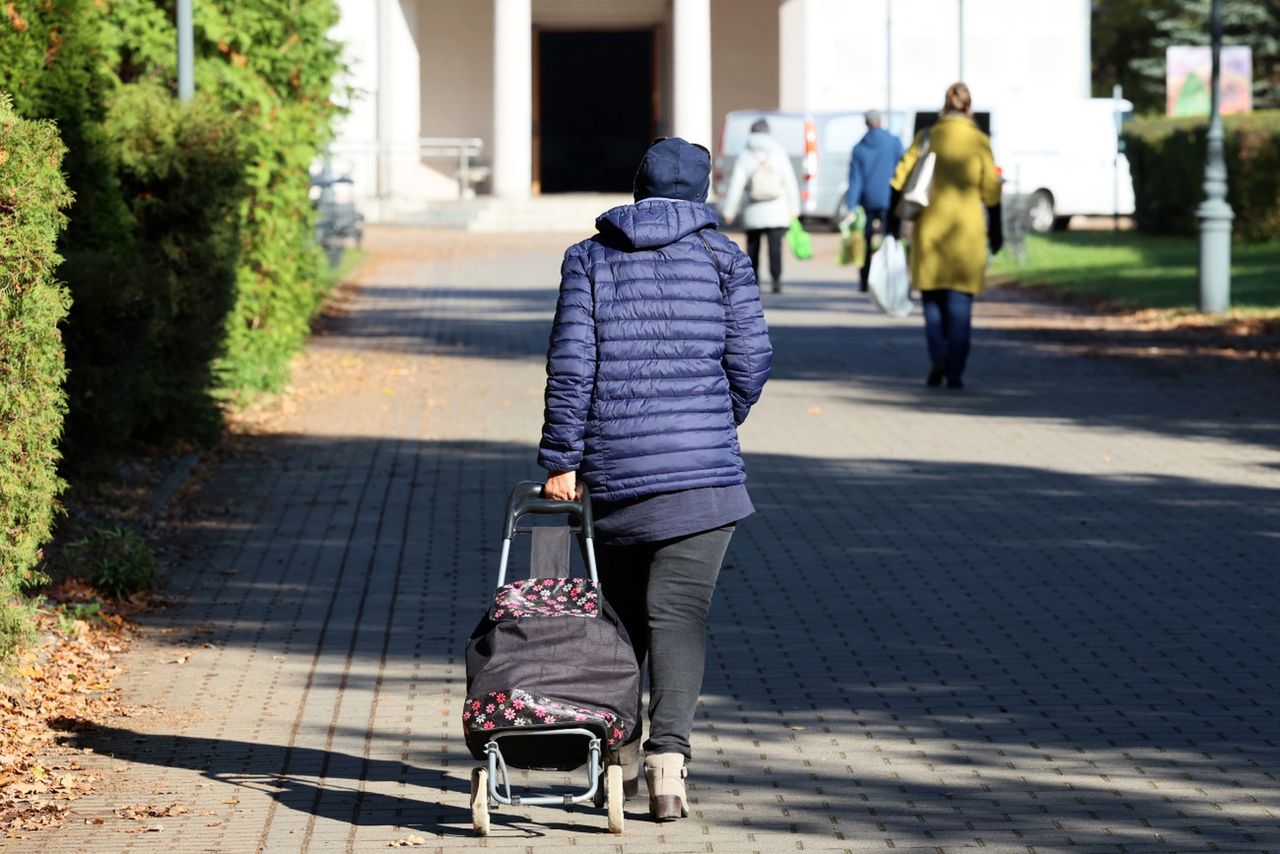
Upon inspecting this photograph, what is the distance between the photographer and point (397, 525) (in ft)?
33.2

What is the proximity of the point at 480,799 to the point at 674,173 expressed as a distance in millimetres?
1666

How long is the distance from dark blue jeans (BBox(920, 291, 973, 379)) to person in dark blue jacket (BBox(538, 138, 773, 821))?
30.1 ft

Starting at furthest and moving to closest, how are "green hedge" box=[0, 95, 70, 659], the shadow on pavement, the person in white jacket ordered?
1. the person in white jacket
2. "green hedge" box=[0, 95, 70, 659]
3. the shadow on pavement

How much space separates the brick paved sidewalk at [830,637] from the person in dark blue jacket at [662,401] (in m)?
0.48

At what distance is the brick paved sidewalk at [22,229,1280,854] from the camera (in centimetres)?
557

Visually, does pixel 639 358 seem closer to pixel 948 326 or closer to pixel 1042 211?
pixel 948 326

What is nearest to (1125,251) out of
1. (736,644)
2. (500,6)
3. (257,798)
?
(500,6)

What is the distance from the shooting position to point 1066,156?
39188 mm

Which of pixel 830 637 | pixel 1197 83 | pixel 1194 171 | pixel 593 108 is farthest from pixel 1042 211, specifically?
pixel 830 637

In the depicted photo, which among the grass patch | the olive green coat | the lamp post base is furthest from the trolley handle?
the grass patch

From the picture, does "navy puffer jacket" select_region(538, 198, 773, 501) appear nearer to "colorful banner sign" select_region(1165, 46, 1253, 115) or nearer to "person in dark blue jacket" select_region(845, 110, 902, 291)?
"person in dark blue jacket" select_region(845, 110, 902, 291)

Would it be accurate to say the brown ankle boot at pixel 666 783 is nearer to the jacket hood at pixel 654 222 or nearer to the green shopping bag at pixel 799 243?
the jacket hood at pixel 654 222

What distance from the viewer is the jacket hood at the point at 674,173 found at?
17.9 feet

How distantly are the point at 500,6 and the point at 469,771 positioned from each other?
36.7m
